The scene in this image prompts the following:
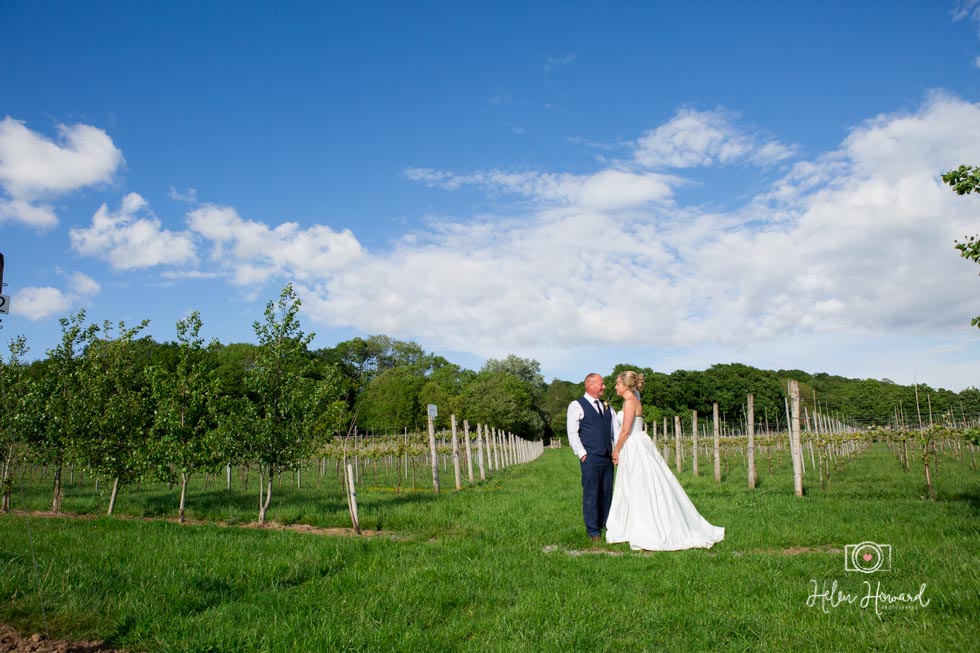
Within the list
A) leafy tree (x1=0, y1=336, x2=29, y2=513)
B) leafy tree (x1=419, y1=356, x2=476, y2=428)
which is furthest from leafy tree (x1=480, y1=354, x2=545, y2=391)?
leafy tree (x1=0, y1=336, x2=29, y2=513)

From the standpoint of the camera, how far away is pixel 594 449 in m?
8.52

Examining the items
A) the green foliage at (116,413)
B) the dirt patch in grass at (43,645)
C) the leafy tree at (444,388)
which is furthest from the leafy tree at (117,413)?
the leafy tree at (444,388)

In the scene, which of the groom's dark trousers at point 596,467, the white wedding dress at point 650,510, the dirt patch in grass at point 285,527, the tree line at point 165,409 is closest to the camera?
the white wedding dress at point 650,510

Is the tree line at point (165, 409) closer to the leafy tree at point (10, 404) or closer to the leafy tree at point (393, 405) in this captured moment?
the leafy tree at point (10, 404)

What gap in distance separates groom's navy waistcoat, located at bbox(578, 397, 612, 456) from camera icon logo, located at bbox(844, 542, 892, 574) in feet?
10.4

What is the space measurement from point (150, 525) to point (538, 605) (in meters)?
8.88

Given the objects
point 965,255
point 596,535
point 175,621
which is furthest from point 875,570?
point 175,621

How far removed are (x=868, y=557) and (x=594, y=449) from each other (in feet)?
11.4

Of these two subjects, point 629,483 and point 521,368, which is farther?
point 521,368

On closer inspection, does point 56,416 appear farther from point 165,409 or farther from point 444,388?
point 444,388

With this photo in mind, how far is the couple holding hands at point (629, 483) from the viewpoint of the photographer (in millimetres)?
7602

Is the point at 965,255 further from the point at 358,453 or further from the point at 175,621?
the point at 358,453

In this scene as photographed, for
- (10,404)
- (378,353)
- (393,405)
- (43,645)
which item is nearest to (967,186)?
(43,645)

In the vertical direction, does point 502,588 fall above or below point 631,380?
below
